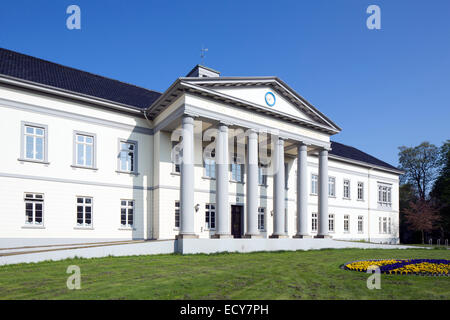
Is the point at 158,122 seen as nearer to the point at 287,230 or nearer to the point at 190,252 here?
the point at 190,252

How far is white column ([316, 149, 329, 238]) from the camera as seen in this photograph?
25.9m

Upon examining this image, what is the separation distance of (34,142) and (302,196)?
16.9 metres

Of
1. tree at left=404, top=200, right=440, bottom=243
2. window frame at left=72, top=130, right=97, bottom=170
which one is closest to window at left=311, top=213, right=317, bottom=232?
tree at left=404, top=200, right=440, bottom=243

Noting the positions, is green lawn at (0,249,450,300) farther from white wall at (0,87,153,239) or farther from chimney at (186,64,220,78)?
chimney at (186,64,220,78)

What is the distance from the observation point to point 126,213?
71.7 ft

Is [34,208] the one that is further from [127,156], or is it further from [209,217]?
[209,217]

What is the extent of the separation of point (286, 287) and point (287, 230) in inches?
813

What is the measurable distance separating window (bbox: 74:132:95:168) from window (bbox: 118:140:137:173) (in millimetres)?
1641

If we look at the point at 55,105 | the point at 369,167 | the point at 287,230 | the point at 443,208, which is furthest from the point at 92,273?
the point at 443,208

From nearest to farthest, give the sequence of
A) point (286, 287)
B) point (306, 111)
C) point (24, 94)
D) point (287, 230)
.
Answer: point (286, 287) → point (24, 94) → point (306, 111) → point (287, 230)

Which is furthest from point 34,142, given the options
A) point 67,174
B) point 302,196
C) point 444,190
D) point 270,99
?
point 444,190

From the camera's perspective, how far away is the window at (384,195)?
40250 mm

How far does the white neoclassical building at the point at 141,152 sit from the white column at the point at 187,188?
53mm

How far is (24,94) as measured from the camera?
1881 centimetres
